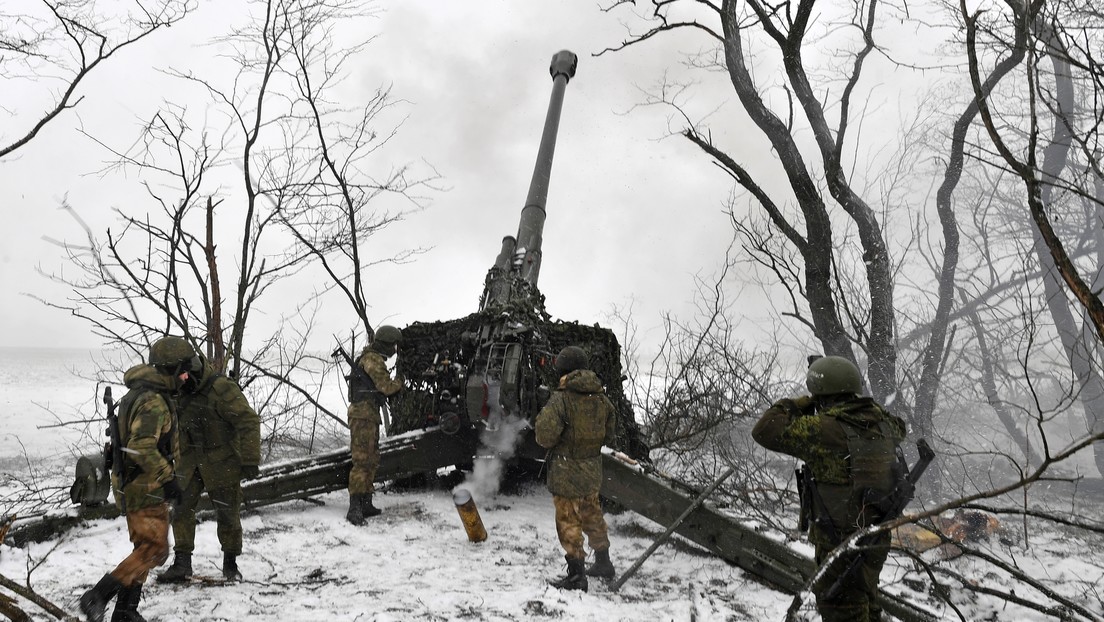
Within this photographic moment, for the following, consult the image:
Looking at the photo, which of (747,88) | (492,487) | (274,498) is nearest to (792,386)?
(747,88)

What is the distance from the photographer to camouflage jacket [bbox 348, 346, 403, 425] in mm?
6480

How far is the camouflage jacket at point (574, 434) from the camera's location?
504 centimetres

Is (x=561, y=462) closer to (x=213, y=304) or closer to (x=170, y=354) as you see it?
(x=170, y=354)

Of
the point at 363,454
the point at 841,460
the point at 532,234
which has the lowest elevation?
the point at 363,454

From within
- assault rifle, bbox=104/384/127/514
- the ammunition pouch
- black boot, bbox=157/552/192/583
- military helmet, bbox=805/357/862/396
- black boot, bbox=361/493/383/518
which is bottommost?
black boot, bbox=157/552/192/583

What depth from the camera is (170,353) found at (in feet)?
13.7

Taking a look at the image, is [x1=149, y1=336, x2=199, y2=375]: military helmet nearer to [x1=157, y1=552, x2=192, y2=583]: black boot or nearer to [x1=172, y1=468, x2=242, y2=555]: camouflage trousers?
[x1=172, y1=468, x2=242, y2=555]: camouflage trousers

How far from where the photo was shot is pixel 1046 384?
24609mm

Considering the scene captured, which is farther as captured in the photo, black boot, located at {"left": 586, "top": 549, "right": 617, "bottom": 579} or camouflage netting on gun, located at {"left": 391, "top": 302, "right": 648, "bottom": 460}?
camouflage netting on gun, located at {"left": 391, "top": 302, "right": 648, "bottom": 460}

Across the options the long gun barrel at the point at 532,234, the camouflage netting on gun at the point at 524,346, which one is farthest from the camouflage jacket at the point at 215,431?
the long gun barrel at the point at 532,234

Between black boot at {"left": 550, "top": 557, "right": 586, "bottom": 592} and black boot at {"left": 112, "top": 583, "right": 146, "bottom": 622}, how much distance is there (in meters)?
2.61

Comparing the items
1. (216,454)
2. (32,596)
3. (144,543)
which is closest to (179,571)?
(216,454)

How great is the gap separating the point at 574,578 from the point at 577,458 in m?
0.85

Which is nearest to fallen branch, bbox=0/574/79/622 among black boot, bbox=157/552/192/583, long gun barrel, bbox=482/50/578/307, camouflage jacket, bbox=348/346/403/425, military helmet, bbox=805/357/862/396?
black boot, bbox=157/552/192/583
